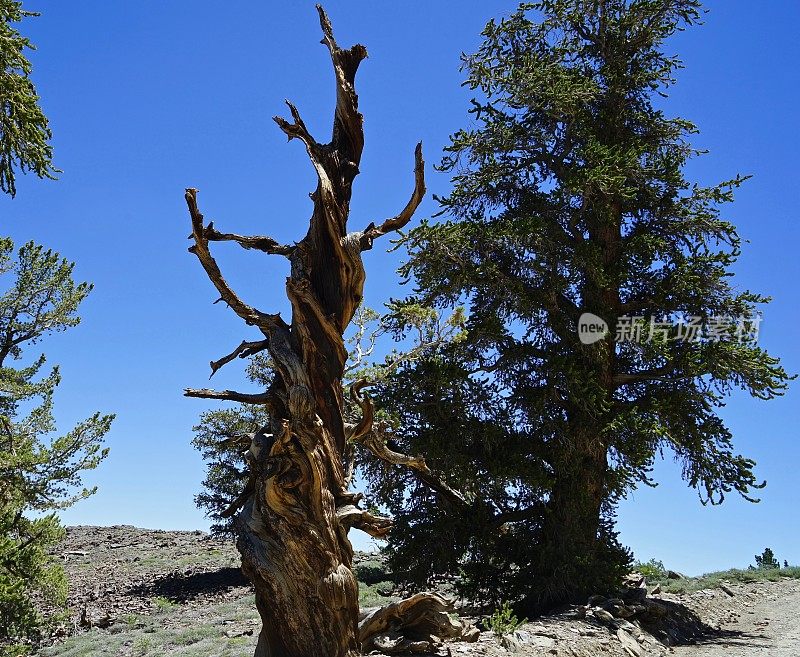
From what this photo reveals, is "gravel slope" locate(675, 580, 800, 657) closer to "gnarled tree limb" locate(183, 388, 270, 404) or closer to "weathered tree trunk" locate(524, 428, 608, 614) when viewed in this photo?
"weathered tree trunk" locate(524, 428, 608, 614)

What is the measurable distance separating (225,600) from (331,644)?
1431 cm

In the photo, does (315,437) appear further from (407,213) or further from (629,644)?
(629,644)

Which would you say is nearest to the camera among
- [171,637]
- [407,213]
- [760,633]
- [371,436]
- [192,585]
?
[407,213]

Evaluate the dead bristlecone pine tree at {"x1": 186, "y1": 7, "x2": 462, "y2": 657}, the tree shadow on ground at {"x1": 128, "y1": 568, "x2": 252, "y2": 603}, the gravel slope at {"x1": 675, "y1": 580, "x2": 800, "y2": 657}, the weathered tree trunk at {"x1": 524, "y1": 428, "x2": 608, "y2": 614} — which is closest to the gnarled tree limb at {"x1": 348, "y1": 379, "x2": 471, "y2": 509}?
the dead bristlecone pine tree at {"x1": 186, "y1": 7, "x2": 462, "y2": 657}

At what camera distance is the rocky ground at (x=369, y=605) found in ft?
35.4

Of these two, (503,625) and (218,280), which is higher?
(218,280)

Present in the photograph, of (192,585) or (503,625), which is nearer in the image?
(503,625)

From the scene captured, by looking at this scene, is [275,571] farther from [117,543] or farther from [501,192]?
[117,543]

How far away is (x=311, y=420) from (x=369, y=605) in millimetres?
7987

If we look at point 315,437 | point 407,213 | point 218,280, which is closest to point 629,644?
point 315,437

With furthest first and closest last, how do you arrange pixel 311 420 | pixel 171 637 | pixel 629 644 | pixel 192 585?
1. pixel 192 585
2. pixel 171 637
3. pixel 629 644
4. pixel 311 420

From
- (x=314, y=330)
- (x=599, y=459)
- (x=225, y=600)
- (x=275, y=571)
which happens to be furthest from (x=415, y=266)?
(x=225, y=600)

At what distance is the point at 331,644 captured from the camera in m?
7.59

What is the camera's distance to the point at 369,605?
14.4m
